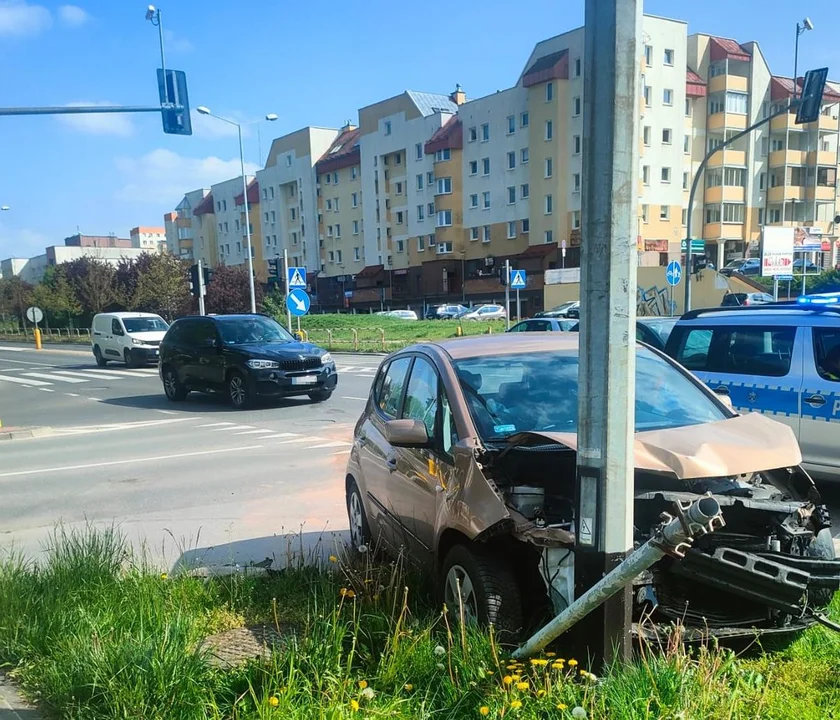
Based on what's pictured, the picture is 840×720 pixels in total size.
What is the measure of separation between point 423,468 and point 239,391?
12.0 meters

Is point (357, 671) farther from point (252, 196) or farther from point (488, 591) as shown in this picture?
point (252, 196)

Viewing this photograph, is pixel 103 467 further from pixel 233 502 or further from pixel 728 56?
pixel 728 56

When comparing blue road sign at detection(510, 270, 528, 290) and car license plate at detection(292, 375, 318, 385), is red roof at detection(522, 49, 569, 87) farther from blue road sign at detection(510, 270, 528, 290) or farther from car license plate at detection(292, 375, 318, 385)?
car license plate at detection(292, 375, 318, 385)

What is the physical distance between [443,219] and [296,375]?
5087cm

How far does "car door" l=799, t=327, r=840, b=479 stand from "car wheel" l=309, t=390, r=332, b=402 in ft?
35.0

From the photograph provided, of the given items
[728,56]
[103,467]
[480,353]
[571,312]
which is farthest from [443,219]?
[480,353]

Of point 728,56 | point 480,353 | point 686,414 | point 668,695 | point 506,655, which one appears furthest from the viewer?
point 728,56

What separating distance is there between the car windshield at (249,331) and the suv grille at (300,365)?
1.24 m

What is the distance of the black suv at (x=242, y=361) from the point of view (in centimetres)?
1504

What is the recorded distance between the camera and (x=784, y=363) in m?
6.89

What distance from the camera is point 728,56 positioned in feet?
186

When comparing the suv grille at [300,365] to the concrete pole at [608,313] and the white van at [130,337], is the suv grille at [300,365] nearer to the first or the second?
the concrete pole at [608,313]

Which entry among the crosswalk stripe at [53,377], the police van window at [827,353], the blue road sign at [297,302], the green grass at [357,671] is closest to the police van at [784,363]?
the police van window at [827,353]

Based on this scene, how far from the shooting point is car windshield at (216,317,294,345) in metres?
16.0
